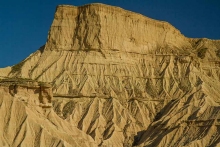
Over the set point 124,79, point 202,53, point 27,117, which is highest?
point 202,53

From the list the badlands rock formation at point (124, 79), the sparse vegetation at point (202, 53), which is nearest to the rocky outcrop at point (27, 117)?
the badlands rock formation at point (124, 79)

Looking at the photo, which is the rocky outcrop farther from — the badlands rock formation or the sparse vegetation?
the sparse vegetation

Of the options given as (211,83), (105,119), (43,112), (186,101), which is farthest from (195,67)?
(43,112)

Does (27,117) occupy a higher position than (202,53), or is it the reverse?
(202,53)

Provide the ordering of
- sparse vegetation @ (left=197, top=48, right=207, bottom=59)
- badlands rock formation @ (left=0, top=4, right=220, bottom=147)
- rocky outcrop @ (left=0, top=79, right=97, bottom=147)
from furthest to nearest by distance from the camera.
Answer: sparse vegetation @ (left=197, top=48, right=207, bottom=59) < badlands rock formation @ (left=0, top=4, right=220, bottom=147) < rocky outcrop @ (left=0, top=79, right=97, bottom=147)

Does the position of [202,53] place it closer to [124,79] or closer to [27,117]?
[124,79]

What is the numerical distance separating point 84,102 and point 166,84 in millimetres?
18187

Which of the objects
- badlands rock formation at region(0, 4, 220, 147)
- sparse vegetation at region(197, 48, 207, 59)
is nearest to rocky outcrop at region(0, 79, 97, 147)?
badlands rock formation at region(0, 4, 220, 147)

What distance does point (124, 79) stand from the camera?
118 meters

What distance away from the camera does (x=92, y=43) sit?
118m

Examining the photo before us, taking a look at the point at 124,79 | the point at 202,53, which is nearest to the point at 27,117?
the point at 124,79

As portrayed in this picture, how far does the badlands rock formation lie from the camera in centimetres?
10200

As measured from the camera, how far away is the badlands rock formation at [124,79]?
102000 millimetres

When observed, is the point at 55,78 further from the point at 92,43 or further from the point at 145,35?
the point at 145,35
